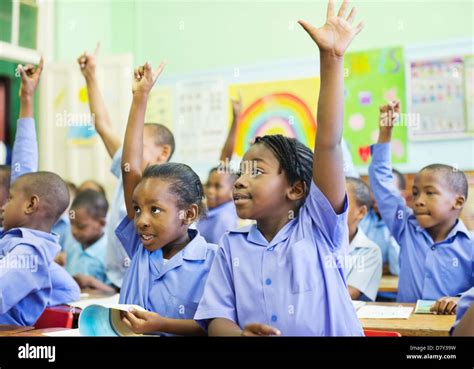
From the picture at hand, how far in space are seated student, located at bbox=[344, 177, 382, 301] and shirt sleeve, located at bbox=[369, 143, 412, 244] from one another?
0.12 m

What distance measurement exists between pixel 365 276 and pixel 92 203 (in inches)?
60.9

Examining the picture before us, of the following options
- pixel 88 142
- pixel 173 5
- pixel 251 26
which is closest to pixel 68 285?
pixel 173 5

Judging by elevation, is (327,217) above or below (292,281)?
above

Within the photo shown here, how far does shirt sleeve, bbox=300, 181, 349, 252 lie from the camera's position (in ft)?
4.08

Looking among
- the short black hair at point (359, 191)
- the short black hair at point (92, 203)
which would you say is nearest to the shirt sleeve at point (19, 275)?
the short black hair at point (359, 191)

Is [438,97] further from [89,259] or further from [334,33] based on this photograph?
[334,33]

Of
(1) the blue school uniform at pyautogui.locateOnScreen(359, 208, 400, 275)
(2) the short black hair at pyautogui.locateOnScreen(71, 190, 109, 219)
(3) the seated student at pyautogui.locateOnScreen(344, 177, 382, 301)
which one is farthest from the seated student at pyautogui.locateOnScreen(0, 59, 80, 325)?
(1) the blue school uniform at pyautogui.locateOnScreen(359, 208, 400, 275)

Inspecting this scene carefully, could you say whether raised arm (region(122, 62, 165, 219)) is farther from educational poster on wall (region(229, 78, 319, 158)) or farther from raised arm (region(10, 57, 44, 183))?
educational poster on wall (region(229, 78, 319, 158))

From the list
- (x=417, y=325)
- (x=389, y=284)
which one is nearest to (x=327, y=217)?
(x=417, y=325)

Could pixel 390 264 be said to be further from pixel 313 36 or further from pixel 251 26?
pixel 313 36

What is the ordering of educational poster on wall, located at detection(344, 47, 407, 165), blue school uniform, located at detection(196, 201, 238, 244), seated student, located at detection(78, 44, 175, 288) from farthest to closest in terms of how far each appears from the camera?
1. educational poster on wall, located at detection(344, 47, 407, 165)
2. blue school uniform, located at detection(196, 201, 238, 244)
3. seated student, located at detection(78, 44, 175, 288)

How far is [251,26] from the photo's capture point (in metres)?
2.89

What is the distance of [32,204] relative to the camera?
1736 mm

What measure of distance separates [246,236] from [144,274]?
0.30 metres
